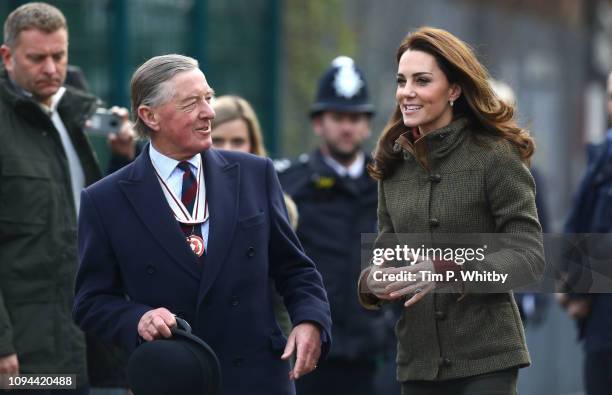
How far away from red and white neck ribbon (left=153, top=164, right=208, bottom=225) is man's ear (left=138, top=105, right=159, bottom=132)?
0.16 metres

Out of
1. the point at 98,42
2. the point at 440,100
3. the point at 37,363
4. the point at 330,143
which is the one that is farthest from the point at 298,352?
the point at 98,42

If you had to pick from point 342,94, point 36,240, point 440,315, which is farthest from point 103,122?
point 342,94

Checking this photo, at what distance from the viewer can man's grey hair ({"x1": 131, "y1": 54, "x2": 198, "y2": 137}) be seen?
5.64 m

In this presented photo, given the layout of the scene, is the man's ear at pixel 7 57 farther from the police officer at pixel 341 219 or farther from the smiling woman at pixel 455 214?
the police officer at pixel 341 219

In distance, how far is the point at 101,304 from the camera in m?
5.56

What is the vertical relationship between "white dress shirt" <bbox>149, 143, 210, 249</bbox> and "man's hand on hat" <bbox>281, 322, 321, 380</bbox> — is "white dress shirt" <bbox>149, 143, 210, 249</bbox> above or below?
above

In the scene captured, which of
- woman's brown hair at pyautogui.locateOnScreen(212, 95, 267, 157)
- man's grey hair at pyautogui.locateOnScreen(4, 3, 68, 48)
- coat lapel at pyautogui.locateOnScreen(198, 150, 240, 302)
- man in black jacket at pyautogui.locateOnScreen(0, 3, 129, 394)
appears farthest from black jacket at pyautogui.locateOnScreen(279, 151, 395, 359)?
coat lapel at pyautogui.locateOnScreen(198, 150, 240, 302)

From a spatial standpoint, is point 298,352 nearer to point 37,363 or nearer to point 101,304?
point 101,304

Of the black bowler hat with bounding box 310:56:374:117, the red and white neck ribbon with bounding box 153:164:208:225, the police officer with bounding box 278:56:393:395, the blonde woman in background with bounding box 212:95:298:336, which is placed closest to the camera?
the red and white neck ribbon with bounding box 153:164:208:225

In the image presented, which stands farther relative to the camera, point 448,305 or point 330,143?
point 330,143

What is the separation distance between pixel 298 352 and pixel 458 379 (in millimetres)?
670

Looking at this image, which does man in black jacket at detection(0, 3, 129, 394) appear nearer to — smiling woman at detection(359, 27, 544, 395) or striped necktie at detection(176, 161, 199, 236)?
striped necktie at detection(176, 161, 199, 236)

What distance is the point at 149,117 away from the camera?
5695 millimetres

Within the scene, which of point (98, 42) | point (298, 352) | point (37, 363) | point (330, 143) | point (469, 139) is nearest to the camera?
point (298, 352)
